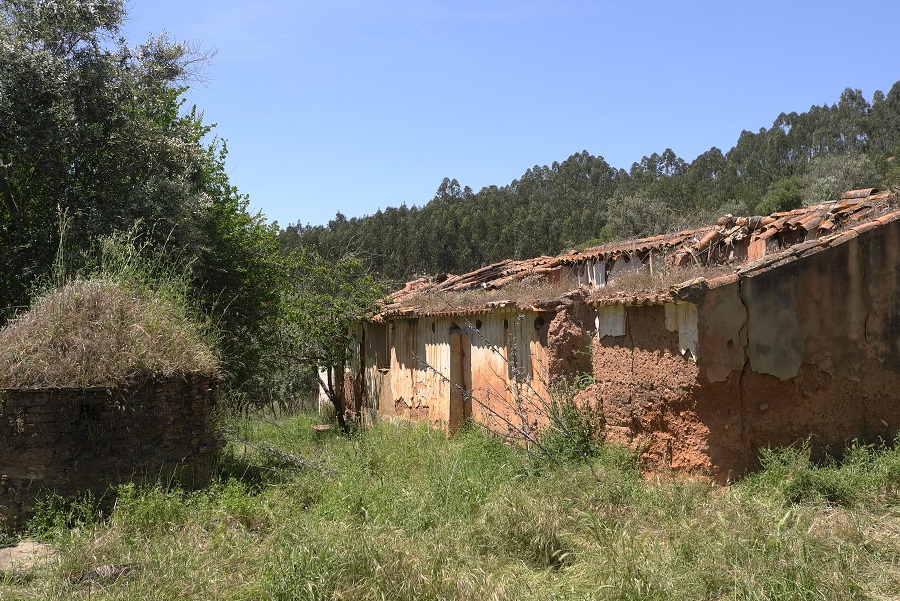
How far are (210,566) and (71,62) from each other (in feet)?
30.0

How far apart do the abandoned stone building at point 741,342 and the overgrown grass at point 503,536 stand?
0.42 m

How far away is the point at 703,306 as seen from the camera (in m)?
6.97

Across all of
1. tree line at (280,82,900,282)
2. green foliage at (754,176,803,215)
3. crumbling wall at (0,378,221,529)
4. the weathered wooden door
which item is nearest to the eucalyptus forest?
crumbling wall at (0,378,221,529)

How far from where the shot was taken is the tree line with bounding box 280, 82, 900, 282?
95.6 ft

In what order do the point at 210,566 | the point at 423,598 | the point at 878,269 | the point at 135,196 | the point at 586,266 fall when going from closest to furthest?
the point at 423,598
the point at 210,566
the point at 878,269
the point at 135,196
the point at 586,266

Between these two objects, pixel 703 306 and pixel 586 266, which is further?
pixel 586 266

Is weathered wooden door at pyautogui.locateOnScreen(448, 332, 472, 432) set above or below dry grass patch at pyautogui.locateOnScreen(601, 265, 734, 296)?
below

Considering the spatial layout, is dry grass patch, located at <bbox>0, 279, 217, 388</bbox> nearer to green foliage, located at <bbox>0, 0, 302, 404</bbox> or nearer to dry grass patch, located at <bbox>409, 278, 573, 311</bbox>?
green foliage, located at <bbox>0, 0, 302, 404</bbox>

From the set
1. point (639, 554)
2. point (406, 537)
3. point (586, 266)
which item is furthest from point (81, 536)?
point (586, 266)

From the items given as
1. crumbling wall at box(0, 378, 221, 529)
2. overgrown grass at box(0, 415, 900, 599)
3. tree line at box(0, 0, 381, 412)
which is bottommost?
overgrown grass at box(0, 415, 900, 599)

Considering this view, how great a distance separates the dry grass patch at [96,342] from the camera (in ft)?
23.4

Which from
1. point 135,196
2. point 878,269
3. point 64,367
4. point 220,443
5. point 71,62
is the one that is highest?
point 71,62

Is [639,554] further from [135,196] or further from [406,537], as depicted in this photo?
[135,196]

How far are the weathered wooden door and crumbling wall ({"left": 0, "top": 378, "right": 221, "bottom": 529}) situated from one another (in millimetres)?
4649
